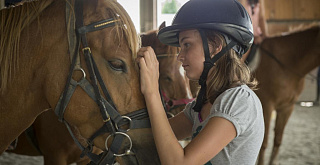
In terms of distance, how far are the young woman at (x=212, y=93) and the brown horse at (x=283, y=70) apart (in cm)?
258

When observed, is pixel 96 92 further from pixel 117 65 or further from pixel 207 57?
pixel 207 57

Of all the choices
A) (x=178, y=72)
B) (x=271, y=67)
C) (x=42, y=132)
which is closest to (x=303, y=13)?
(x=271, y=67)

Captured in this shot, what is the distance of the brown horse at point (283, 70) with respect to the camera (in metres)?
3.86

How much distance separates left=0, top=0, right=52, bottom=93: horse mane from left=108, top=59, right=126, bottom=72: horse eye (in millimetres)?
342

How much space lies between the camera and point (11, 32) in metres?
1.21

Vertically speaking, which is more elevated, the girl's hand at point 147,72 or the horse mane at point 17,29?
the horse mane at point 17,29

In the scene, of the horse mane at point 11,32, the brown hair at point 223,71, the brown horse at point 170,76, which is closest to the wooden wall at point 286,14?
the brown horse at point 170,76

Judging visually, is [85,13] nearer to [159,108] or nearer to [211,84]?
[159,108]

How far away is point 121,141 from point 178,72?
1.59 meters

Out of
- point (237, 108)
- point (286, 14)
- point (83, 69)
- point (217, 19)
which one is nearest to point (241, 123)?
point (237, 108)

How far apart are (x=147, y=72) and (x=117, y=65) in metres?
0.11

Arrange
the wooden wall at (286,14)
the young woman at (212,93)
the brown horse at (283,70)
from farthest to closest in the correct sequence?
the wooden wall at (286,14) < the brown horse at (283,70) < the young woman at (212,93)

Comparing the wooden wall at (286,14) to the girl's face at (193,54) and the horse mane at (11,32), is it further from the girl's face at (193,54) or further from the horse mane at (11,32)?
the horse mane at (11,32)

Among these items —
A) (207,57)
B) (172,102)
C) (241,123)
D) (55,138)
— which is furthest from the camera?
(172,102)
